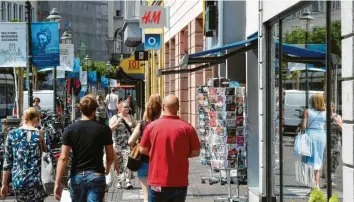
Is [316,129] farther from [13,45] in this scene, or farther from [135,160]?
[13,45]

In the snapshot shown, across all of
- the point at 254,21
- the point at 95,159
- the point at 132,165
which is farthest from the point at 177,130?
the point at 254,21

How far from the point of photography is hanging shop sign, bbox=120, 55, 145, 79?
163ft

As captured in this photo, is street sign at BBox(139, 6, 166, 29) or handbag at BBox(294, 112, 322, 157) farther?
street sign at BBox(139, 6, 166, 29)

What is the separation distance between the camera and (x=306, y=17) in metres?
8.32

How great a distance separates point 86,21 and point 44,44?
319 feet

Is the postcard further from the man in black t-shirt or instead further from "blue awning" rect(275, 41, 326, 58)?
the man in black t-shirt

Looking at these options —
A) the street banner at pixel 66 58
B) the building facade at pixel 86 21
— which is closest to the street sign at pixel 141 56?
the street banner at pixel 66 58

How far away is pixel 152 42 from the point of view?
86.8 feet

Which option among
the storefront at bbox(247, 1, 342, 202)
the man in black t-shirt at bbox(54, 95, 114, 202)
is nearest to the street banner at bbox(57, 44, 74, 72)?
the storefront at bbox(247, 1, 342, 202)

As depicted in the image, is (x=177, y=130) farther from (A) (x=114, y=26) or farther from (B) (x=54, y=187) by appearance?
(A) (x=114, y=26)

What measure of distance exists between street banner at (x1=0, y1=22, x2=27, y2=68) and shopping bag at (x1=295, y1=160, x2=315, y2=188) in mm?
10163

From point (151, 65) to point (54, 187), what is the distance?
121 ft

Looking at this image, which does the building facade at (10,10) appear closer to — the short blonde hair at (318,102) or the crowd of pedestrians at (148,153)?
the crowd of pedestrians at (148,153)

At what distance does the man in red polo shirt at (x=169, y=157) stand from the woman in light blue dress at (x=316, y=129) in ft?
4.16
